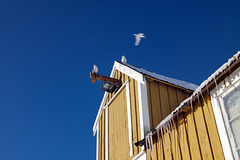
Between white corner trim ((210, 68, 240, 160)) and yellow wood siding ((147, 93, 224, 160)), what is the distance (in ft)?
0.31

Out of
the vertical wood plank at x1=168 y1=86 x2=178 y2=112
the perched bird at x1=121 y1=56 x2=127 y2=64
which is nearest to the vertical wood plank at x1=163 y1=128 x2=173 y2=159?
the vertical wood plank at x1=168 y1=86 x2=178 y2=112

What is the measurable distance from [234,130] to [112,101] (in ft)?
17.4

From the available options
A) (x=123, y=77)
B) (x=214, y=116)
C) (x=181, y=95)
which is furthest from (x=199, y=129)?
(x=123, y=77)

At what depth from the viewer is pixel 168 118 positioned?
5684 mm

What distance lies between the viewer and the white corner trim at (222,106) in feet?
13.5

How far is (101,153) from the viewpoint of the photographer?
8875 mm

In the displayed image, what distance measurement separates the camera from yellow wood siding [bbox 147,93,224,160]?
14.7 ft

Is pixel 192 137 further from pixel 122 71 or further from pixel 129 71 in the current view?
pixel 122 71

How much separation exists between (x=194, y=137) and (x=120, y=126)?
3458 millimetres

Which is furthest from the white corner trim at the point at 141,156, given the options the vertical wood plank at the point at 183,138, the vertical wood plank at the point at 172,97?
the vertical wood plank at the point at 172,97

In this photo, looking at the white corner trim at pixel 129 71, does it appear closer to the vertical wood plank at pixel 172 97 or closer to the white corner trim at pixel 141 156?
the vertical wood plank at pixel 172 97

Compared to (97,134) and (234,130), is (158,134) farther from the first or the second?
(97,134)

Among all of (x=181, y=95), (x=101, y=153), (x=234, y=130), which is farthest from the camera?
(x=101, y=153)

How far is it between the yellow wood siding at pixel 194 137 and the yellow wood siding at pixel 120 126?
1.39m
